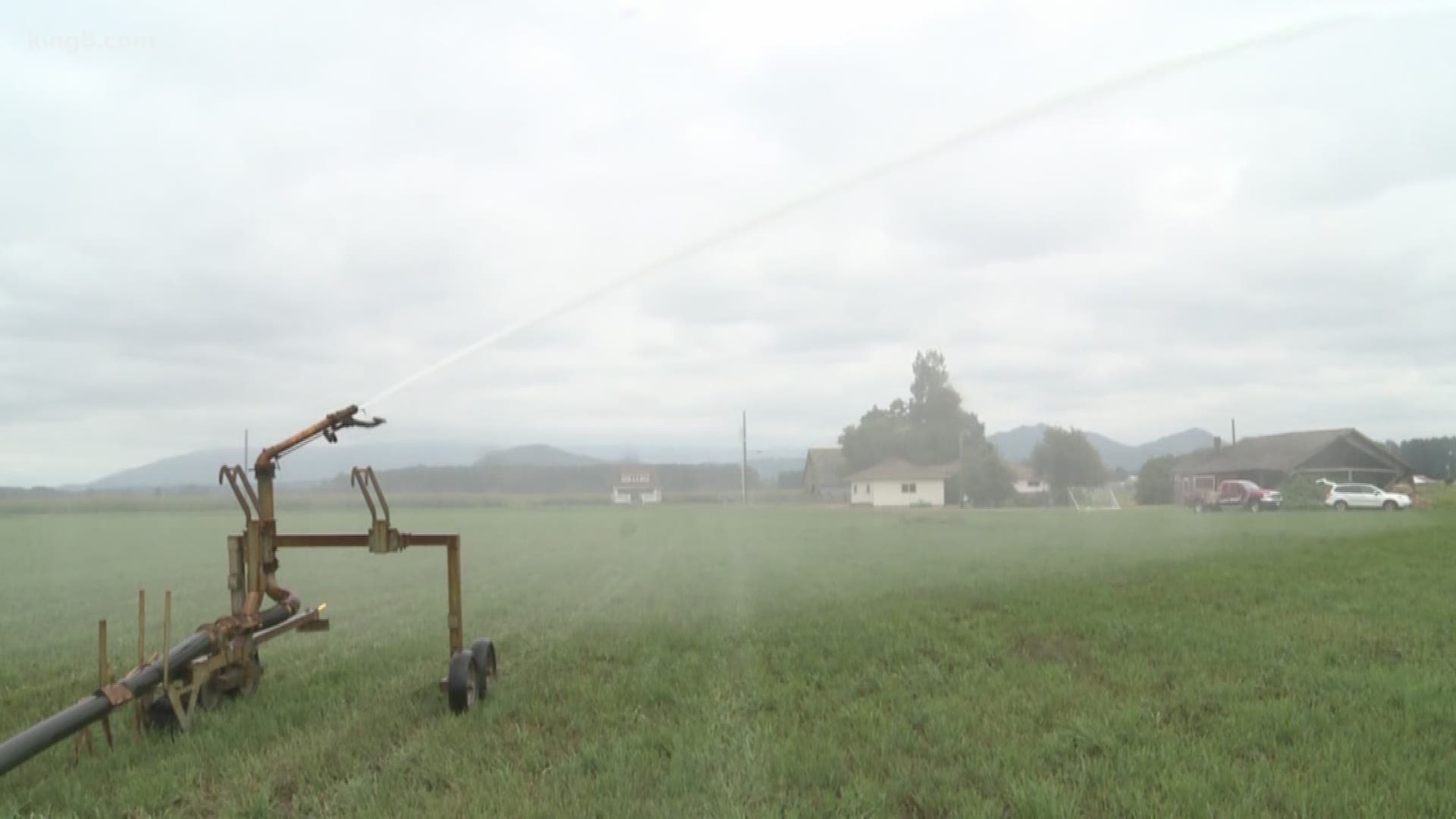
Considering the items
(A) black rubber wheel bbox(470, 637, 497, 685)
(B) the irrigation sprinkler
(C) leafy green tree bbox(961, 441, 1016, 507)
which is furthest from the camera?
(C) leafy green tree bbox(961, 441, 1016, 507)

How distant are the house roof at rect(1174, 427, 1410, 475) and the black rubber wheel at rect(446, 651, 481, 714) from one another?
43153 mm

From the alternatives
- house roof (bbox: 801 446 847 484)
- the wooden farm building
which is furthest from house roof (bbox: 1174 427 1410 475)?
house roof (bbox: 801 446 847 484)

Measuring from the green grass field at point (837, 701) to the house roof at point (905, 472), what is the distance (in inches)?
780

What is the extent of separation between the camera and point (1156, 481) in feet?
160

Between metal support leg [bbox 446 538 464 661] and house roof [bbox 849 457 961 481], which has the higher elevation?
house roof [bbox 849 457 961 481]

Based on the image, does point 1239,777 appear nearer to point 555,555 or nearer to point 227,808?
point 227,808

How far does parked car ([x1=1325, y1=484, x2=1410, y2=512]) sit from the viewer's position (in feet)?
132

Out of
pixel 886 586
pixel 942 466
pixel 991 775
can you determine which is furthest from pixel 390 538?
pixel 942 466

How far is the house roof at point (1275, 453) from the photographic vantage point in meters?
41.9

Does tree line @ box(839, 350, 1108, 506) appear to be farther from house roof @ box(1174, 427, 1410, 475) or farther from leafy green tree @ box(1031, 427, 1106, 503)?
house roof @ box(1174, 427, 1410, 475)

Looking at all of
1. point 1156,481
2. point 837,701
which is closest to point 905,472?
point 1156,481

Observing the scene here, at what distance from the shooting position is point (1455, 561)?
612 inches

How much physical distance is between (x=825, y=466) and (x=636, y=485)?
28.8ft

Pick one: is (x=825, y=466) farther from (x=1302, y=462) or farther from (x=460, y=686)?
(x=460, y=686)
